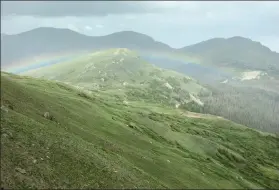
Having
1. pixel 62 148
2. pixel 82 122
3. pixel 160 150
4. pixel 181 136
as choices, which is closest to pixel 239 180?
pixel 160 150

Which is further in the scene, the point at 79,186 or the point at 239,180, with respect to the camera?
the point at 239,180

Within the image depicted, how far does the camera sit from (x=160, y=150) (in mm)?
111812

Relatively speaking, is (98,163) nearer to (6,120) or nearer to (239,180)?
(6,120)

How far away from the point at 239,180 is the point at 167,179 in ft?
182

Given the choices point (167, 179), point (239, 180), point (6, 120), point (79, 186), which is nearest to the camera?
point (79, 186)

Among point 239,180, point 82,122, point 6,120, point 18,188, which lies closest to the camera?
point 18,188

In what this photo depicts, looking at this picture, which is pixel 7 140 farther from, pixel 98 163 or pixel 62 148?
pixel 98 163

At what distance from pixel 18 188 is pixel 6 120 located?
56.3 ft

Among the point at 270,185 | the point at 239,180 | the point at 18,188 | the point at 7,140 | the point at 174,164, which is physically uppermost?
the point at 7,140

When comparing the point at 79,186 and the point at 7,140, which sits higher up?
the point at 7,140

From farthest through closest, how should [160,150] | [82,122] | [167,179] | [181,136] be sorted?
1. [181,136]
2. [160,150]
3. [82,122]
4. [167,179]

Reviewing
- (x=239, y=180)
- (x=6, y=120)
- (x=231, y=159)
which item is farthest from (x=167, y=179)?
(x=231, y=159)

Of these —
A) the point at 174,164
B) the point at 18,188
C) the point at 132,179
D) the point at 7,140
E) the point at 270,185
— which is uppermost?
the point at 7,140

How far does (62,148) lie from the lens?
5984cm
